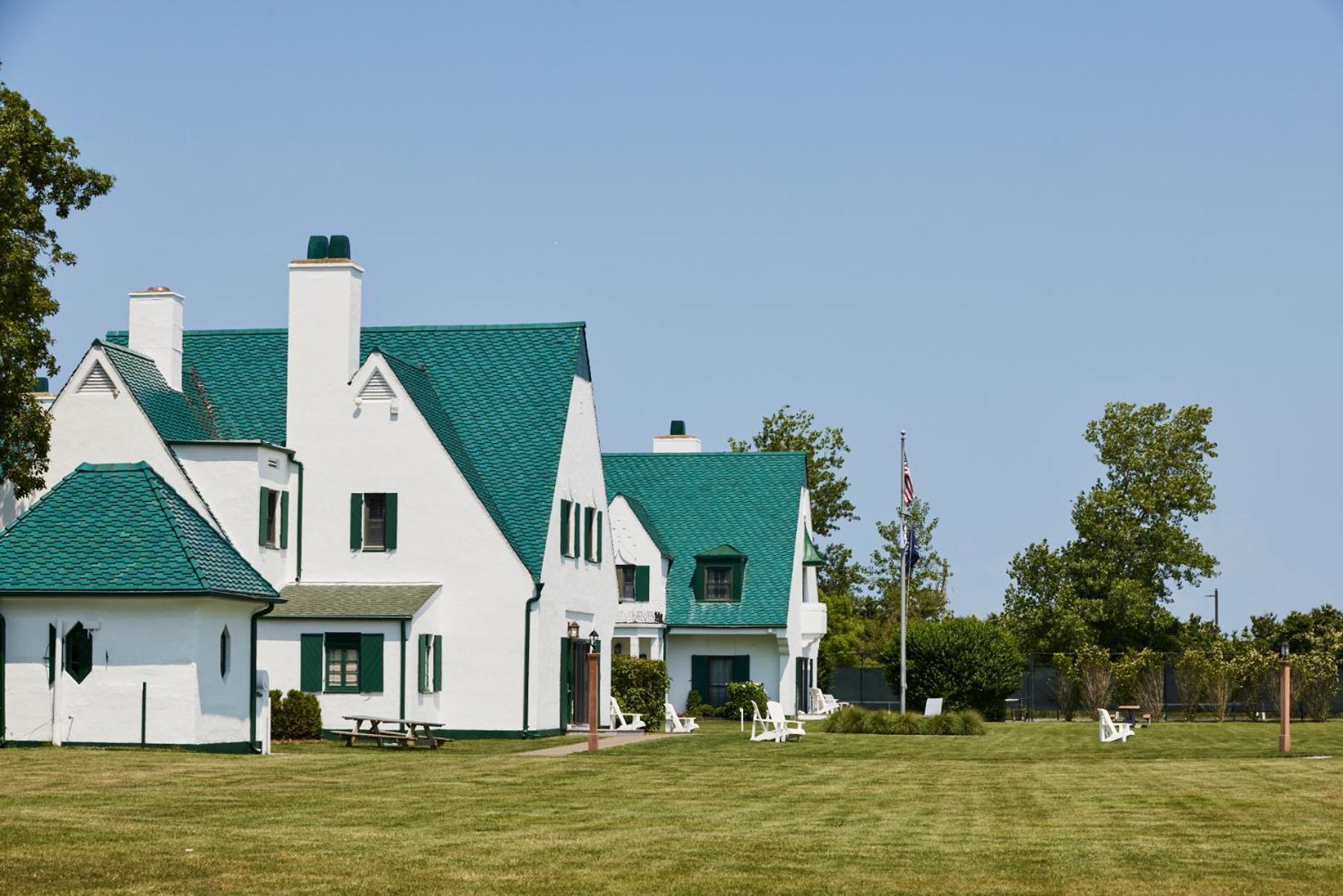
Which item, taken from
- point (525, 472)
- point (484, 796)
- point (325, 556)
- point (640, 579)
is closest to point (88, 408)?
point (325, 556)

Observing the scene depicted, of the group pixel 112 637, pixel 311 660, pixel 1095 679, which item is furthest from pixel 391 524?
pixel 1095 679

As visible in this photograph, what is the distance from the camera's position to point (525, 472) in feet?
129

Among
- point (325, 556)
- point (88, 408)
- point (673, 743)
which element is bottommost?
point (673, 743)

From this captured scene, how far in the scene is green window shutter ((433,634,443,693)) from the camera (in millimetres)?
37438

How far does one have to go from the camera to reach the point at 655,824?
61.6 feet

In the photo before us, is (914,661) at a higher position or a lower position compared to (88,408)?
lower

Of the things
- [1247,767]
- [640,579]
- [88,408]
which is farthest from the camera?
[640,579]

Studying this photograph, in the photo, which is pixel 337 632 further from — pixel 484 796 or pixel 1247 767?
pixel 1247 767

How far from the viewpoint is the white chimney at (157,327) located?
36.9m

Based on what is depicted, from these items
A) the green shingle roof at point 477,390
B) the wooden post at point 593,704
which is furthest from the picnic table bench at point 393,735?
Result: the green shingle roof at point 477,390

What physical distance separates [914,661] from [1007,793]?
31.8 meters

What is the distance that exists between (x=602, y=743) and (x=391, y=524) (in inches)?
262

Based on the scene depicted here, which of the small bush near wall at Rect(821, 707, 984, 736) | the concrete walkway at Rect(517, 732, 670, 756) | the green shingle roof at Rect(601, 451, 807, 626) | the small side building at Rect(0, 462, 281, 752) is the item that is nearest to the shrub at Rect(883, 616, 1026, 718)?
the green shingle roof at Rect(601, 451, 807, 626)

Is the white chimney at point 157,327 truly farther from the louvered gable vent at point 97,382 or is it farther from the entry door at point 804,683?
the entry door at point 804,683
